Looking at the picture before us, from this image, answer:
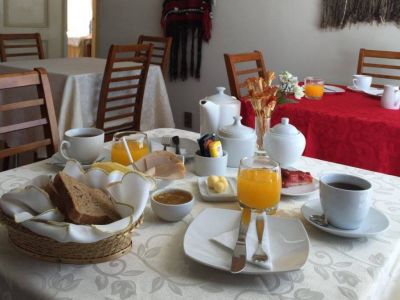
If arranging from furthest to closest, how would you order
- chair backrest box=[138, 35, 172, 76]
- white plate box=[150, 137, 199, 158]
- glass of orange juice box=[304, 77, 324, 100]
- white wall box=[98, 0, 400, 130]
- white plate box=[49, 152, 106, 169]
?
1. chair backrest box=[138, 35, 172, 76]
2. white wall box=[98, 0, 400, 130]
3. glass of orange juice box=[304, 77, 324, 100]
4. white plate box=[150, 137, 199, 158]
5. white plate box=[49, 152, 106, 169]

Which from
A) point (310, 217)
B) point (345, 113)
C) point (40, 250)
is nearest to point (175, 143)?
point (310, 217)

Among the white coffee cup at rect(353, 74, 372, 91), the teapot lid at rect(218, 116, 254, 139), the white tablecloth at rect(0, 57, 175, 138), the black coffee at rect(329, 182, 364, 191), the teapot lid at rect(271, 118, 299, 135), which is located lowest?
the white tablecloth at rect(0, 57, 175, 138)

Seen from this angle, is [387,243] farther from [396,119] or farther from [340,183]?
[396,119]

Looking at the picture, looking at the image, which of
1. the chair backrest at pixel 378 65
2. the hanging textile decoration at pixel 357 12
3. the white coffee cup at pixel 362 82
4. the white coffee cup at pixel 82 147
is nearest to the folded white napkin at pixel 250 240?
the white coffee cup at pixel 82 147

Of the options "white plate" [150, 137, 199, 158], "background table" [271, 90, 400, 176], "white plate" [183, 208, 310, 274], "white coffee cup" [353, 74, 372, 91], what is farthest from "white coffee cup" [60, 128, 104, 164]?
"white coffee cup" [353, 74, 372, 91]

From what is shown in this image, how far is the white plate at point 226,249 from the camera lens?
66 centimetres

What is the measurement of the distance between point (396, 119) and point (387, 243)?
3.46ft

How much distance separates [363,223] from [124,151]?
1.85 ft

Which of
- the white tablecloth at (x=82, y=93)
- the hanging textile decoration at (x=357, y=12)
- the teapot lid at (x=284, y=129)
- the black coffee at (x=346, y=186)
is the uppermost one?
the hanging textile decoration at (x=357, y=12)

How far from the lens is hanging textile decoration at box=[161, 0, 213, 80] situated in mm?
3502

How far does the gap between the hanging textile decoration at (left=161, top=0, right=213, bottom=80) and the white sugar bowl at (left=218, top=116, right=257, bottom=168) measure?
2.54 meters

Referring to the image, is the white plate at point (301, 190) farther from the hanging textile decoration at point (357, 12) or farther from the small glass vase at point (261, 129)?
the hanging textile decoration at point (357, 12)

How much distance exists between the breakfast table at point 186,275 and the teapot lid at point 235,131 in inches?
14.8

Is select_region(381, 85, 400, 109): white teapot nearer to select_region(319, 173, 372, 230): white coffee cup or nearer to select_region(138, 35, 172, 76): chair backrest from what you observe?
select_region(319, 173, 372, 230): white coffee cup
